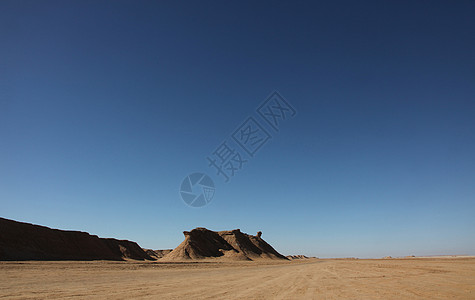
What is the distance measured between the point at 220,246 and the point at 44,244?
9397 cm

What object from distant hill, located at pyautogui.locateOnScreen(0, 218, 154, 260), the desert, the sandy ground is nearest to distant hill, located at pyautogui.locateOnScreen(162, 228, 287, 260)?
the desert

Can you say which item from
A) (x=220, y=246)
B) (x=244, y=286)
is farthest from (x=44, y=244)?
(x=220, y=246)

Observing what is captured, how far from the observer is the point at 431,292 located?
40.4ft

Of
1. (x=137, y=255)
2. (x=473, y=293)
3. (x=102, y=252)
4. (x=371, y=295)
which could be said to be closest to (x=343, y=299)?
(x=371, y=295)

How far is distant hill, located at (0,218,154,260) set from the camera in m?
51.7

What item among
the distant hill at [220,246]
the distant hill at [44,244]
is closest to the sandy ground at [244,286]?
the distant hill at [44,244]

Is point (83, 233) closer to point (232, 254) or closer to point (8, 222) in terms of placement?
point (8, 222)

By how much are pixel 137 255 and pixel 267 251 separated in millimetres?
90254

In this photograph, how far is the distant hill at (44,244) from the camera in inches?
2034

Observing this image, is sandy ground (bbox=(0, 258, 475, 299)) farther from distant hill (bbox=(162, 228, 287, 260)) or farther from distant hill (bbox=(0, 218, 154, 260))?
distant hill (bbox=(162, 228, 287, 260))

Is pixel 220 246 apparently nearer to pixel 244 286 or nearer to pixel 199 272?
pixel 199 272

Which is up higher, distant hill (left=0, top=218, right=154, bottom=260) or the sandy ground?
distant hill (left=0, top=218, right=154, bottom=260)

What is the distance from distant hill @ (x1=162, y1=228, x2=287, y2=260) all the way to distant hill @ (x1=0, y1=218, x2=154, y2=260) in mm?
44460

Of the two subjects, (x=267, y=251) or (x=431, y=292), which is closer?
(x=431, y=292)
